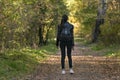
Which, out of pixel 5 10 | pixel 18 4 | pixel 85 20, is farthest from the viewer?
pixel 85 20

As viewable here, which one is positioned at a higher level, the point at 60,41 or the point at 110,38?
the point at 60,41

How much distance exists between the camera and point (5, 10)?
52.9 ft

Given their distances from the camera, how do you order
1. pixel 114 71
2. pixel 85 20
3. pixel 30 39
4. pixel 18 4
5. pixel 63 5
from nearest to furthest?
pixel 114 71 < pixel 18 4 < pixel 30 39 < pixel 63 5 < pixel 85 20

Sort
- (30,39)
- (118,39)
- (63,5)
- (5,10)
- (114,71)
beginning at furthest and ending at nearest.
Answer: (63,5)
(118,39)
(30,39)
(5,10)
(114,71)

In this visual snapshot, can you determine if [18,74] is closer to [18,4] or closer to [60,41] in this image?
[60,41]

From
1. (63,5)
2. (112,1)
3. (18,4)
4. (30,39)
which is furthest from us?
(63,5)

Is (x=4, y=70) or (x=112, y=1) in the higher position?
(x=112, y=1)

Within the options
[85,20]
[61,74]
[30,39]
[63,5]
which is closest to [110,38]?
[30,39]

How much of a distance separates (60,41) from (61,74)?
1303 mm

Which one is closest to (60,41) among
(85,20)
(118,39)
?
(118,39)

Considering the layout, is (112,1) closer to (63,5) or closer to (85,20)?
(63,5)

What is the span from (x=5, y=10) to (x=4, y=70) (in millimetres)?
3282

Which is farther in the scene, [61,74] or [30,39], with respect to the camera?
[30,39]

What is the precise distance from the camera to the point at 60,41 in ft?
46.4
